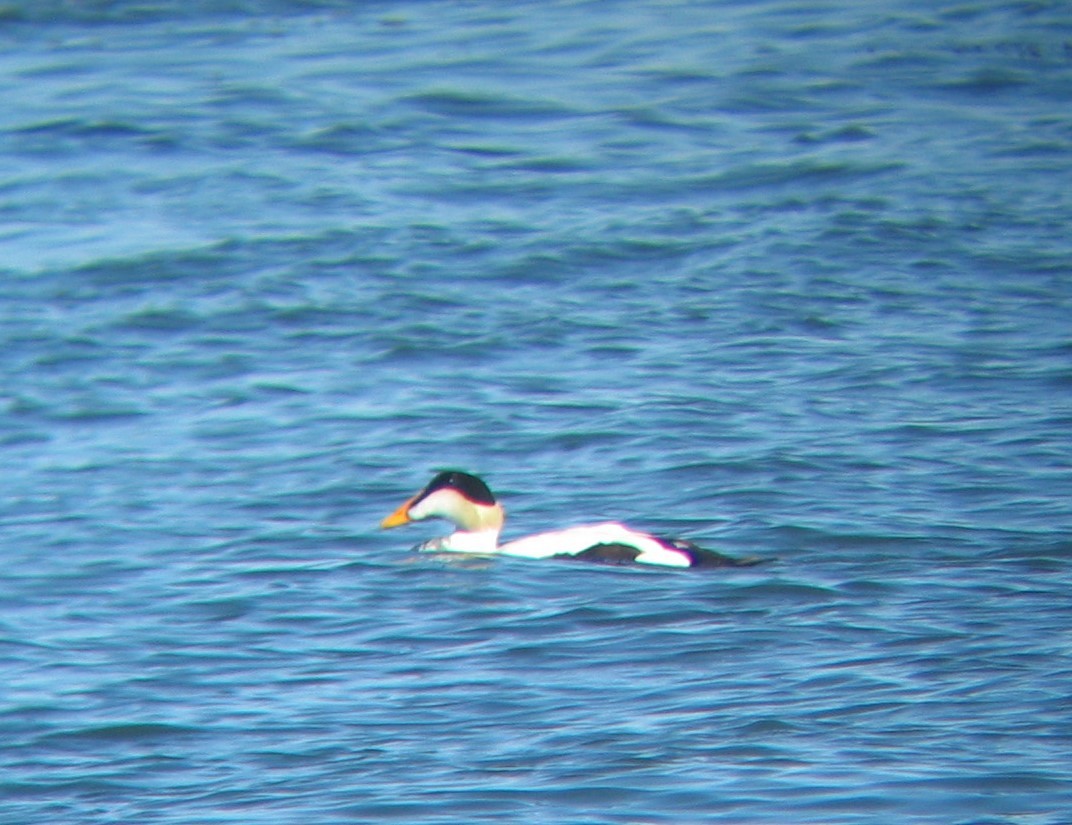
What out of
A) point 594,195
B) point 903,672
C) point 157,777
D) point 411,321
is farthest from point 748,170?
point 157,777

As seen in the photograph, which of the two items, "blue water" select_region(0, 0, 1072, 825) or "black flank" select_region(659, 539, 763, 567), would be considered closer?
"blue water" select_region(0, 0, 1072, 825)

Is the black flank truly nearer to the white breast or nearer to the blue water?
the white breast

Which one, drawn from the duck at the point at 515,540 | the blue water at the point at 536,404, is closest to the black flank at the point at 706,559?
the duck at the point at 515,540

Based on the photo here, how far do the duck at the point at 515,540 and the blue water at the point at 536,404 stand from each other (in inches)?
4.0

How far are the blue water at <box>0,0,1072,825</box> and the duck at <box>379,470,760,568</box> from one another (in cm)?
10

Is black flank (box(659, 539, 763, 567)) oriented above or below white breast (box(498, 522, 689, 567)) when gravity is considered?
below

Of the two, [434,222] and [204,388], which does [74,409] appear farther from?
[434,222]

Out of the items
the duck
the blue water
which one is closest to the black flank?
the duck

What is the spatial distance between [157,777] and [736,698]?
1.99 metres

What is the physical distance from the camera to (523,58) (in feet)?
64.3

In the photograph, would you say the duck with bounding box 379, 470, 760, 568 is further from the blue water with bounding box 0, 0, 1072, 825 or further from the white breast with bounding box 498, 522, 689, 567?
the blue water with bounding box 0, 0, 1072, 825

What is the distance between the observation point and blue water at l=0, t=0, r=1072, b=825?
22.5 ft

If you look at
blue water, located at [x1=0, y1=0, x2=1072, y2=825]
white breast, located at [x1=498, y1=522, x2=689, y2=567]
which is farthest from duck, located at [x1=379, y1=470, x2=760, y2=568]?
blue water, located at [x1=0, y1=0, x2=1072, y2=825]

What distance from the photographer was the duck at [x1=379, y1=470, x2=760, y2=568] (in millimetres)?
8977
